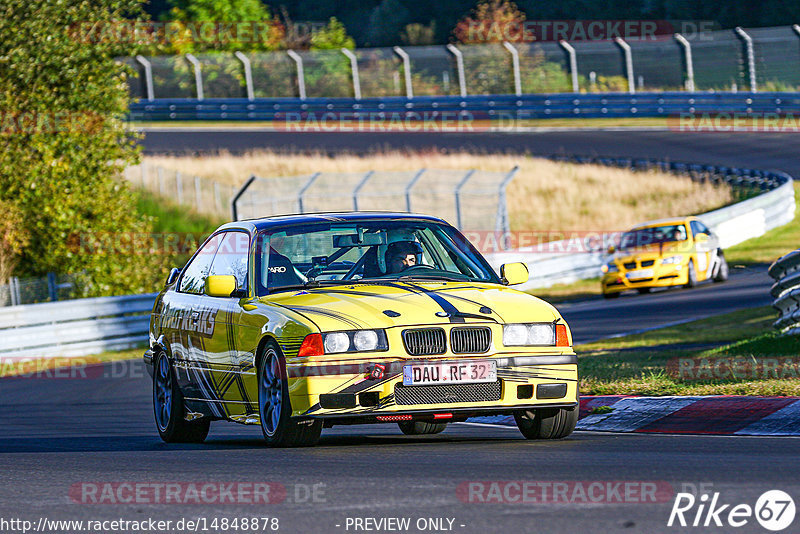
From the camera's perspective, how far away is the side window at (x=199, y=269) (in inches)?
396

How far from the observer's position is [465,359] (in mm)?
8094

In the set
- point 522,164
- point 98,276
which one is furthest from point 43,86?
point 522,164

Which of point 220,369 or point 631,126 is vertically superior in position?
point 220,369

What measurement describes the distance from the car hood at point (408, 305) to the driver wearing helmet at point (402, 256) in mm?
339

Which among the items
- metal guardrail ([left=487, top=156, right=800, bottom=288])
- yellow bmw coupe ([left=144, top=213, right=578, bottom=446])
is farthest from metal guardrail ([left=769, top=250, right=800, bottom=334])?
metal guardrail ([left=487, top=156, right=800, bottom=288])

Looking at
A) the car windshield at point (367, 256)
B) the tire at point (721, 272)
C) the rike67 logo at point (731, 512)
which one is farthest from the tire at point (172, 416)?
the tire at point (721, 272)

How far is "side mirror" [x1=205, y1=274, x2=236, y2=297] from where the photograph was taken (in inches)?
353

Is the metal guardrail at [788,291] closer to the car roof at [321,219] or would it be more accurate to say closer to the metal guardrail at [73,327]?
the car roof at [321,219]

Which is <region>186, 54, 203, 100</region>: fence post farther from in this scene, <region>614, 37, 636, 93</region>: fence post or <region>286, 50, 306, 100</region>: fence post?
<region>614, 37, 636, 93</region>: fence post

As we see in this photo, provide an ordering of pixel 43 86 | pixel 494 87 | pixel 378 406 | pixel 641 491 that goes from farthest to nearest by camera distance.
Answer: pixel 494 87 → pixel 43 86 → pixel 378 406 → pixel 641 491

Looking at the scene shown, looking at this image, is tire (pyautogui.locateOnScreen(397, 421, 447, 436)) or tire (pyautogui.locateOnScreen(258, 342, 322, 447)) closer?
tire (pyautogui.locateOnScreen(258, 342, 322, 447))

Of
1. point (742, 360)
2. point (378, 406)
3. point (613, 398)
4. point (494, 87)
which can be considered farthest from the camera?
point (494, 87)

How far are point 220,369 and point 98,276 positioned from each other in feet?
63.1

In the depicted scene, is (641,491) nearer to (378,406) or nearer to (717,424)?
(378,406)
